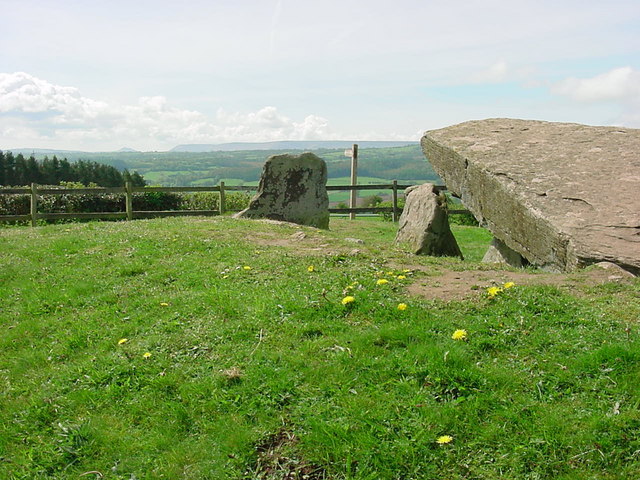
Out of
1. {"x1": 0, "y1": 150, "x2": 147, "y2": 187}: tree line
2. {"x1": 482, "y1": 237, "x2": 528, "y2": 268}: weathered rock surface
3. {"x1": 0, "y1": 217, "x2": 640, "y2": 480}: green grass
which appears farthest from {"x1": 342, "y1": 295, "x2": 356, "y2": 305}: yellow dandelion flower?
{"x1": 0, "y1": 150, "x2": 147, "y2": 187}: tree line

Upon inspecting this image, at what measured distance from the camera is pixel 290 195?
15.4 m

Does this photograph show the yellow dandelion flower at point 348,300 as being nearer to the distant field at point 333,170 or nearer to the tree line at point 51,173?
the tree line at point 51,173

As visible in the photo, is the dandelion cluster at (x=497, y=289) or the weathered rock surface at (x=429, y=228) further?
the weathered rock surface at (x=429, y=228)

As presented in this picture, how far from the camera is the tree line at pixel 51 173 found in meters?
41.1

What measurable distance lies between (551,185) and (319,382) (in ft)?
20.4

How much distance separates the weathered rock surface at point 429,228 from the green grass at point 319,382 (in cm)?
304

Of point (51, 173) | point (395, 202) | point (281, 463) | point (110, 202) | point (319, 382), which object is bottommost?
point (281, 463)

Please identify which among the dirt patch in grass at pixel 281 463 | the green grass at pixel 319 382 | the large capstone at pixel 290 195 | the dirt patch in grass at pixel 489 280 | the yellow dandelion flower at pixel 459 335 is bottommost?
the dirt patch in grass at pixel 281 463

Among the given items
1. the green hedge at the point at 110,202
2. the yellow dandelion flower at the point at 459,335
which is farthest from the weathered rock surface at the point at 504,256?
the green hedge at the point at 110,202

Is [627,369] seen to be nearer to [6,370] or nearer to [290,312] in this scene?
[290,312]

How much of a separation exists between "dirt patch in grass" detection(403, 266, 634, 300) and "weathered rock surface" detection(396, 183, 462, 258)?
2910 mm

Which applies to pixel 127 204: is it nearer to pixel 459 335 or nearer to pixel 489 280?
pixel 489 280

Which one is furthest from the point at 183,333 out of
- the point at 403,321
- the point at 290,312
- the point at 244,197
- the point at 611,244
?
the point at 244,197

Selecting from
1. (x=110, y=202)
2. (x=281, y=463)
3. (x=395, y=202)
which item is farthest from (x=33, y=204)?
(x=281, y=463)
